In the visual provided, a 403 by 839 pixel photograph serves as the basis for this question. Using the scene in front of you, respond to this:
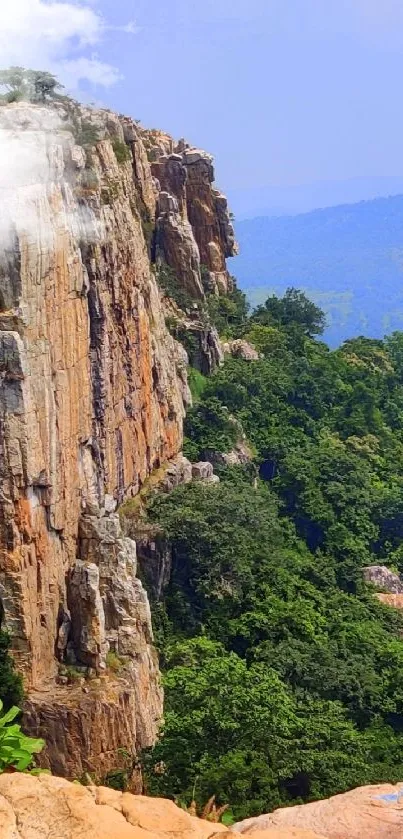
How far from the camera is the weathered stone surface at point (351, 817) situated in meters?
7.14

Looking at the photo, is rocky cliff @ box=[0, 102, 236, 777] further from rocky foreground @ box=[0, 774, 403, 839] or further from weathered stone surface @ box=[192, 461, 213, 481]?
rocky foreground @ box=[0, 774, 403, 839]

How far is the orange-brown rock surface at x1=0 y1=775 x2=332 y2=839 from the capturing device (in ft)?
19.5

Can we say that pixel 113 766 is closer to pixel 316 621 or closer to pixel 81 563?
pixel 81 563

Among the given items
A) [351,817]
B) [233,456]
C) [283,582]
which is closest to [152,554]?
[283,582]

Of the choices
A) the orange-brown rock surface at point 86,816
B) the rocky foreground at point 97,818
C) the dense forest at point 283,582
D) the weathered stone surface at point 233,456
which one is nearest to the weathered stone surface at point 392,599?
the dense forest at point 283,582

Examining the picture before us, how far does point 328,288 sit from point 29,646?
185 meters

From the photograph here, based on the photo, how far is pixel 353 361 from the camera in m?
44.6

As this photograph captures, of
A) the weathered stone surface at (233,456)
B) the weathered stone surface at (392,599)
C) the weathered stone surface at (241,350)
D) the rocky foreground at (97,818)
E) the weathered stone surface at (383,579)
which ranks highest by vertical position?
the weathered stone surface at (241,350)

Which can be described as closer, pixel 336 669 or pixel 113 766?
pixel 113 766

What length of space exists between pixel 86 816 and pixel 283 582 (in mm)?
18077

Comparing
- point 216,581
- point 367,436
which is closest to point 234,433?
point 367,436

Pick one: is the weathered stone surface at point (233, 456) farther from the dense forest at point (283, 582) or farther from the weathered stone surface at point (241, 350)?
the weathered stone surface at point (241, 350)

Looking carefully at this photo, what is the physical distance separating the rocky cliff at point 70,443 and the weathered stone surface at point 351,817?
319 inches

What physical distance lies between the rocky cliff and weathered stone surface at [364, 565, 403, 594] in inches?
359
